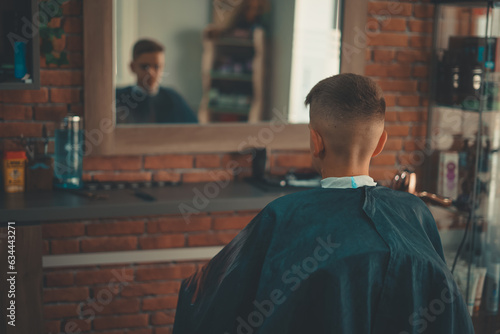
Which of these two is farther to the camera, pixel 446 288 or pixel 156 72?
pixel 156 72

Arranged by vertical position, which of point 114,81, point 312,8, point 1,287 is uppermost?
point 312,8

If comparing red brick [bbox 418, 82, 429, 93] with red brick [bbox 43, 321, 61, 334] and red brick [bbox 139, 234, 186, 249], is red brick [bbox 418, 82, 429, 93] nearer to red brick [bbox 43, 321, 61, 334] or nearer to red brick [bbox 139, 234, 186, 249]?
red brick [bbox 139, 234, 186, 249]

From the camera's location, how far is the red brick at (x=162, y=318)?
3.25 m

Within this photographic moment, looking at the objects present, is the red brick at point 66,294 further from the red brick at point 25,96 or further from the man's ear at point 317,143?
the man's ear at point 317,143

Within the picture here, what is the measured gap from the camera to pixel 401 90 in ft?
11.4

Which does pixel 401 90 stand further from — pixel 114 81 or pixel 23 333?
pixel 23 333

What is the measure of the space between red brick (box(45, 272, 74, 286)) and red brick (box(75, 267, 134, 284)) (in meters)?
0.03

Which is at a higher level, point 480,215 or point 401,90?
point 401,90

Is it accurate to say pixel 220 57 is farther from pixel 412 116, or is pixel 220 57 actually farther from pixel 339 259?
pixel 339 259

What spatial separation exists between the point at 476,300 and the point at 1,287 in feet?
7.30

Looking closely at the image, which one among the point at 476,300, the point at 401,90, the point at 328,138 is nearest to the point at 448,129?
the point at 401,90

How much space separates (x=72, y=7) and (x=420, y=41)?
1.83m

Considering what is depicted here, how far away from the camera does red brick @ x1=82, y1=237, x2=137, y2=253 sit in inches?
121

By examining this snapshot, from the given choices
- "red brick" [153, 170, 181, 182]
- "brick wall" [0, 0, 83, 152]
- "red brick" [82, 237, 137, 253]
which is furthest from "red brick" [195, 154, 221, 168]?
"brick wall" [0, 0, 83, 152]
